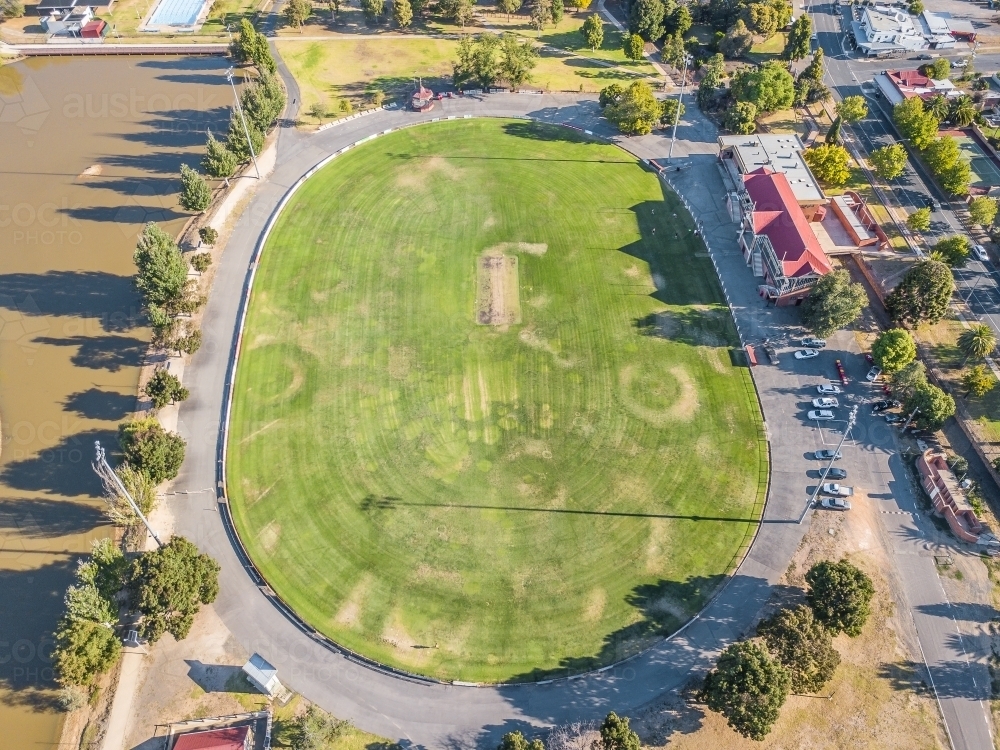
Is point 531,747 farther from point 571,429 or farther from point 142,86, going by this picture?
point 142,86

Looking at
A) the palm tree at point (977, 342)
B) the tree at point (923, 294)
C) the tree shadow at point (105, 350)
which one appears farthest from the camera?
the tree shadow at point (105, 350)

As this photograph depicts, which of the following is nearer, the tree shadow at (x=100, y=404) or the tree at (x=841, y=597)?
the tree at (x=841, y=597)

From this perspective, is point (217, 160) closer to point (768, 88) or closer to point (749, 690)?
point (768, 88)

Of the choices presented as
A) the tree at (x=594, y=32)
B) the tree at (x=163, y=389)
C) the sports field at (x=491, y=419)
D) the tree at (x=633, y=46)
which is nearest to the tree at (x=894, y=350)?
the sports field at (x=491, y=419)

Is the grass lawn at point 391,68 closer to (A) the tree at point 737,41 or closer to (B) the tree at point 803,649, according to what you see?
(A) the tree at point 737,41

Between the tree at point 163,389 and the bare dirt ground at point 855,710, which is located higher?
the tree at point 163,389

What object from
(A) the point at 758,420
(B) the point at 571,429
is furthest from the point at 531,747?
(A) the point at 758,420

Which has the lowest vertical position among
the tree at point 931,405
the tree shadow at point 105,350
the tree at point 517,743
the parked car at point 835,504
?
the tree at point 517,743

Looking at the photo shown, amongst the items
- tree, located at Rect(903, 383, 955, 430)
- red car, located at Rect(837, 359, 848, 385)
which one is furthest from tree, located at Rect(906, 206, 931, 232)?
tree, located at Rect(903, 383, 955, 430)
